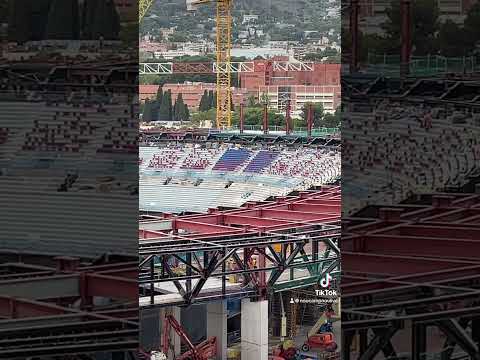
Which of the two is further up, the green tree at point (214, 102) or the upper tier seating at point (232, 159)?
the green tree at point (214, 102)

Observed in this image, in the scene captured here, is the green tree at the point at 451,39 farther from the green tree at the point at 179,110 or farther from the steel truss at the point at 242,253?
the green tree at the point at 179,110

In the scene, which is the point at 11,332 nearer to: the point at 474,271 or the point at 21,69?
the point at 21,69

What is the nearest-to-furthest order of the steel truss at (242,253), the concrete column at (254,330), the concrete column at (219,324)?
the steel truss at (242,253) → the concrete column at (254,330) → the concrete column at (219,324)

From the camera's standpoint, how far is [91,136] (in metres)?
2.32

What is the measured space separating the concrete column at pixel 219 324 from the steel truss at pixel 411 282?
593 centimetres

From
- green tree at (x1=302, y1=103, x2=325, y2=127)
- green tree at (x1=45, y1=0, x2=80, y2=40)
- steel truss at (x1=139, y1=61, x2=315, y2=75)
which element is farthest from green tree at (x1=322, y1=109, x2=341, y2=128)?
green tree at (x1=45, y1=0, x2=80, y2=40)

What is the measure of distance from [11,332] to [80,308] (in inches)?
6.2

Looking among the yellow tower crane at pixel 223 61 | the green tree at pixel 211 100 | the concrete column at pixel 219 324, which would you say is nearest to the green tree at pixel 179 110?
the green tree at pixel 211 100

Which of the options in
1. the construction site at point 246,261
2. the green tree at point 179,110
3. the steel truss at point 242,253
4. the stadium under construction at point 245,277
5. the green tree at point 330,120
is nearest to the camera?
the steel truss at point 242,253

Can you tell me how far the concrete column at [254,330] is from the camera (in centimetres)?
821

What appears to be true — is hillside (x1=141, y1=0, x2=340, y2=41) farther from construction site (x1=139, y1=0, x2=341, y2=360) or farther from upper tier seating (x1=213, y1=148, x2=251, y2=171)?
construction site (x1=139, y1=0, x2=341, y2=360)

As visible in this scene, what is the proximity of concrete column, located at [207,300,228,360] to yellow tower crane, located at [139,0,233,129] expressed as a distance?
1116 cm

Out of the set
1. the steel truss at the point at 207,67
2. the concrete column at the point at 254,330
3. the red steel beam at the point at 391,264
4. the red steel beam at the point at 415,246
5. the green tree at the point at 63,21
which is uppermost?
the steel truss at the point at 207,67

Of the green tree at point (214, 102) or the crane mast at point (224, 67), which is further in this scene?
the green tree at point (214, 102)
